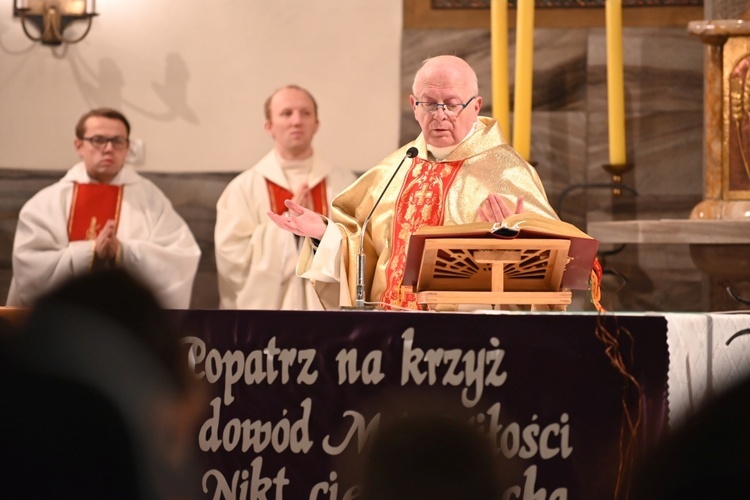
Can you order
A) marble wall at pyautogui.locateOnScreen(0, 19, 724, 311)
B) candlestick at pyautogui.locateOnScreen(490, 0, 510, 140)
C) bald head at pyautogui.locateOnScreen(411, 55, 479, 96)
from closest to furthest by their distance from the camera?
bald head at pyautogui.locateOnScreen(411, 55, 479, 96) < candlestick at pyautogui.locateOnScreen(490, 0, 510, 140) < marble wall at pyautogui.locateOnScreen(0, 19, 724, 311)

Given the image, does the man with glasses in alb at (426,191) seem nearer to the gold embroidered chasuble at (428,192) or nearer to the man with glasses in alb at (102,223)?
the gold embroidered chasuble at (428,192)

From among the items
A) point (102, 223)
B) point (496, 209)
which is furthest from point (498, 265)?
point (102, 223)

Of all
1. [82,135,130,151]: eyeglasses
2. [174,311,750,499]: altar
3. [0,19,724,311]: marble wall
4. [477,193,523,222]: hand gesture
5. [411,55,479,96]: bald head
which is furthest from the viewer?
[82,135,130,151]: eyeglasses

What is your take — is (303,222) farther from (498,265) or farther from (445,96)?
(498,265)

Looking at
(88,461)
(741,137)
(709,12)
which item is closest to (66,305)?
(88,461)

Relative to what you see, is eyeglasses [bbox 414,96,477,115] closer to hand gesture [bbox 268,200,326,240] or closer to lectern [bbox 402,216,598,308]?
hand gesture [bbox 268,200,326,240]

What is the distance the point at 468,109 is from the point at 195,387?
1.92 metres

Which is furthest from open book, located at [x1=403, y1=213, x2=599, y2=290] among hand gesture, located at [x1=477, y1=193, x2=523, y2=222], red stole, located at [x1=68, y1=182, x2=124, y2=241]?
red stole, located at [x1=68, y1=182, x2=124, y2=241]

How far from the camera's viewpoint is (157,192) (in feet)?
22.9

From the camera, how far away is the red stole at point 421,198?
4.46 meters

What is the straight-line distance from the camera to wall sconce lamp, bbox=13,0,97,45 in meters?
7.09

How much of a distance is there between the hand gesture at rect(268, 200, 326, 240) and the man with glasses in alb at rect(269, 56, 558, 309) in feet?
0.12

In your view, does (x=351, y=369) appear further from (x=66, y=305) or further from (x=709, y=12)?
(x=709, y=12)

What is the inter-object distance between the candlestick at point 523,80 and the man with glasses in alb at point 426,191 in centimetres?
141
